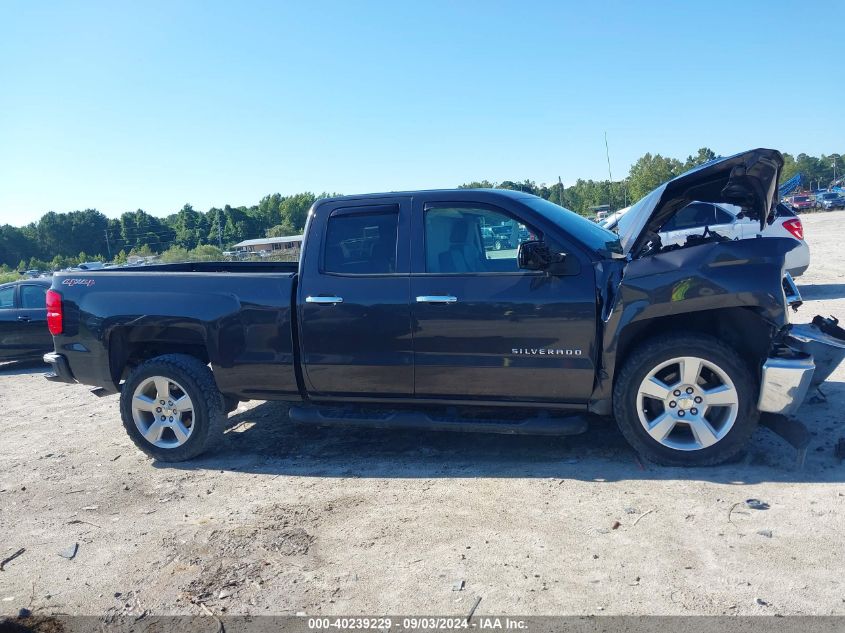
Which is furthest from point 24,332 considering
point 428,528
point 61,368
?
point 428,528

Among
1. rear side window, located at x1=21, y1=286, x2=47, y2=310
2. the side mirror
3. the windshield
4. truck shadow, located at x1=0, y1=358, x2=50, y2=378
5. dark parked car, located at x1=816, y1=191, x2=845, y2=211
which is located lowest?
truck shadow, located at x1=0, y1=358, x2=50, y2=378

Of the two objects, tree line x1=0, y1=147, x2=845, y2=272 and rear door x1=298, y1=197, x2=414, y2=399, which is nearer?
rear door x1=298, y1=197, x2=414, y2=399

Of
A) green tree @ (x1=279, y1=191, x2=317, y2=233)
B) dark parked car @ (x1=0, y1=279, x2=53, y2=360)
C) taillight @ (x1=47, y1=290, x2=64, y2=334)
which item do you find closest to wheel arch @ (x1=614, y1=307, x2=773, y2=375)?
taillight @ (x1=47, y1=290, x2=64, y2=334)

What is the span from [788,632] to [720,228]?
8997mm

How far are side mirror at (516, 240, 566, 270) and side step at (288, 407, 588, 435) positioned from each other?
107 centimetres

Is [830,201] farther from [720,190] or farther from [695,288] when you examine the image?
[695,288]

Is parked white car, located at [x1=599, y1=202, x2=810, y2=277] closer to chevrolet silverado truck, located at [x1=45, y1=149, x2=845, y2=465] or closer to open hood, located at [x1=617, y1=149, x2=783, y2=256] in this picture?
open hood, located at [x1=617, y1=149, x2=783, y2=256]

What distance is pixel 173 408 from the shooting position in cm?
504

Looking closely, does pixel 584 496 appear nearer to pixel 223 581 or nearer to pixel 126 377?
pixel 223 581

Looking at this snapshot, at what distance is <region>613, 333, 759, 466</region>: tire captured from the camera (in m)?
3.98

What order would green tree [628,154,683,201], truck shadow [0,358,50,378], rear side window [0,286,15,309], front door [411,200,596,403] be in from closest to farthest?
front door [411,200,596,403] < truck shadow [0,358,50,378] < rear side window [0,286,15,309] < green tree [628,154,683,201]

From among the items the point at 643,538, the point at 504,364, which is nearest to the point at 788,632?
the point at 643,538

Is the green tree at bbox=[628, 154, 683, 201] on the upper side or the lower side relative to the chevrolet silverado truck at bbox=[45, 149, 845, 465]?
upper

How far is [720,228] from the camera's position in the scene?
10.4m
